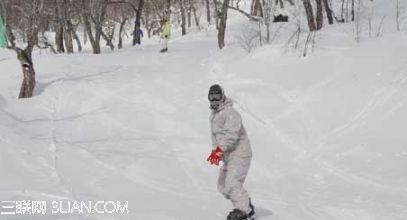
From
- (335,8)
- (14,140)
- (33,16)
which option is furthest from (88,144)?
(335,8)

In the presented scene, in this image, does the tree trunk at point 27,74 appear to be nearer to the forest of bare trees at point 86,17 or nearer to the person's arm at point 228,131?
the forest of bare trees at point 86,17

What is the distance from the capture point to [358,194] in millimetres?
8805

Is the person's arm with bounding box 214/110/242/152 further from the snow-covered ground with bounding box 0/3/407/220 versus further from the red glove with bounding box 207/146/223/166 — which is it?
the snow-covered ground with bounding box 0/3/407/220

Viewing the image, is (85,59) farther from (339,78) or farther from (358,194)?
(358,194)

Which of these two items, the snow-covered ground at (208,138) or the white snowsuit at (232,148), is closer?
the white snowsuit at (232,148)

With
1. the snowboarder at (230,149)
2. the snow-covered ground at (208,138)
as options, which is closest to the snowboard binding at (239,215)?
the snowboarder at (230,149)

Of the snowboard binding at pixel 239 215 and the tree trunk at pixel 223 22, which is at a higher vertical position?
the tree trunk at pixel 223 22

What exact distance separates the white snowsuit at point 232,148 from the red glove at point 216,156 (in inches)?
1.9

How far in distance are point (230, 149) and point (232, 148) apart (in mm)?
25

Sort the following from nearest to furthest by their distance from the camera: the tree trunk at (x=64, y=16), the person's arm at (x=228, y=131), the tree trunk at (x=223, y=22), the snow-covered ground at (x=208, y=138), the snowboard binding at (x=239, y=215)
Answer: the person's arm at (x=228, y=131) < the snowboard binding at (x=239, y=215) < the snow-covered ground at (x=208, y=138) < the tree trunk at (x=223, y=22) < the tree trunk at (x=64, y=16)

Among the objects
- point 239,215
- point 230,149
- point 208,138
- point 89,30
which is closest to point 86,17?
point 89,30

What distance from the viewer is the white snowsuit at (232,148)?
6918 millimetres

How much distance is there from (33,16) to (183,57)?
314 inches

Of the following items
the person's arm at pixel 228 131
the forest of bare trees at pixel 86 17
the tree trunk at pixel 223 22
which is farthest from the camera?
the tree trunk at pixel 223 22
